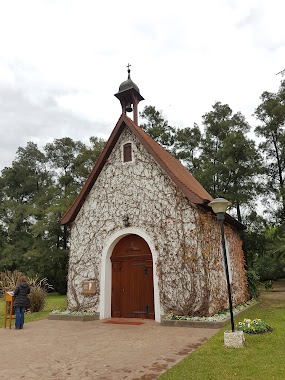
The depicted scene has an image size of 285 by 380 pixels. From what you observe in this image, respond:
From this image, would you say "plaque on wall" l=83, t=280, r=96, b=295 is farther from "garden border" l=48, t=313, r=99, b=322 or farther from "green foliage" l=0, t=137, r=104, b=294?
"green foliage" l=0, t=137, r=104, b=294

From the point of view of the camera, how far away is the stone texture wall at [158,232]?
31.8 ft

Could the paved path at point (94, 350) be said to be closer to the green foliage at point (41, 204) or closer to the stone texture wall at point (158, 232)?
the stone texture wall at point (158, 232)

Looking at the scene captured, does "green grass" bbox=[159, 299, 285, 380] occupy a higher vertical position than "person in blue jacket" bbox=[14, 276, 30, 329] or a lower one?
lower

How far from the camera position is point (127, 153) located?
12.0m

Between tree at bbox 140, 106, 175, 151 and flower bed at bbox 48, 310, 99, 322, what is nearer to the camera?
flower bed at bbox 48, 310, 99, 322

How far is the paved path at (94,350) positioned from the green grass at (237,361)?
11.7 inches

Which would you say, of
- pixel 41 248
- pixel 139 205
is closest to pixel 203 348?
pixel 139 205

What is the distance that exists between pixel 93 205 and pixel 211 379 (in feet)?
27.4

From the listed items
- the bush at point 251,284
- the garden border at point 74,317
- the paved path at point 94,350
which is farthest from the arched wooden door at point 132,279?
the bush at point 251,284

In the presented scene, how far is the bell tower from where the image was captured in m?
13.5

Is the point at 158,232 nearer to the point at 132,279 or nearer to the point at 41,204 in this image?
the point at 132,279

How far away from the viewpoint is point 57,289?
27.4 metres

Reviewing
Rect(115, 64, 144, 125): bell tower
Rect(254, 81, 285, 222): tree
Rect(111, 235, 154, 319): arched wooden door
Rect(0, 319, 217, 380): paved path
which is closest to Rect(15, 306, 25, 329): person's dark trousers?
Rect(0, 319, 217, 380): paved path

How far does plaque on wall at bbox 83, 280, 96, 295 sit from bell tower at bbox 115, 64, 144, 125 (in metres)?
6.75
